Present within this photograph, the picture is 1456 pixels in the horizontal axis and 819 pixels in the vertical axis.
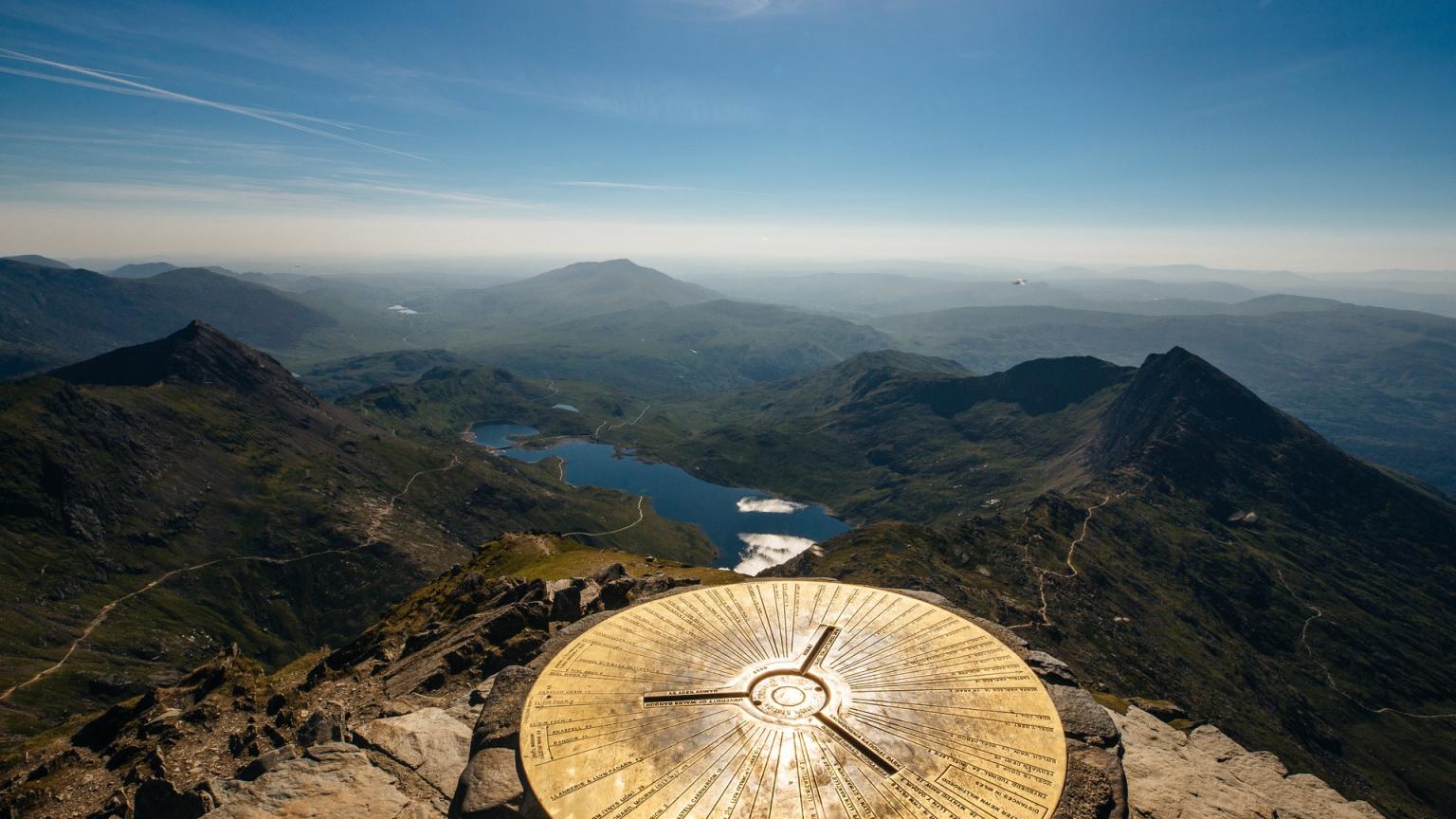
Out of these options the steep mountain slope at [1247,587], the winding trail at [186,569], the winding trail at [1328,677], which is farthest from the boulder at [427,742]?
the winding trail at [1328,677]

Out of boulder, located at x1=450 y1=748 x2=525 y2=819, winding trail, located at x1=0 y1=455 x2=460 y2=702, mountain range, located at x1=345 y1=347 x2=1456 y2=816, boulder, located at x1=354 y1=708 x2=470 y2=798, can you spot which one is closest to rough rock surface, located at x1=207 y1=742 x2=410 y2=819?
boulder, located at x1=354 y1=708 x2=470 y2=798

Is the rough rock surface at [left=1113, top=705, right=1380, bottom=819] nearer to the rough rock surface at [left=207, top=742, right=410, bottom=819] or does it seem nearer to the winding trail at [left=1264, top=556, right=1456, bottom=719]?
the rough rock surface at [left=207, top=742, right=410, bottom=819]

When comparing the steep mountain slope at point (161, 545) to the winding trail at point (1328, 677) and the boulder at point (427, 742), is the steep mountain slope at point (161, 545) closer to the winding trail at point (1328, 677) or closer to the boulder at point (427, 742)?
the boulder at point (427, 742)

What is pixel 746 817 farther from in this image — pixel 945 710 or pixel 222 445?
pixel 222 445

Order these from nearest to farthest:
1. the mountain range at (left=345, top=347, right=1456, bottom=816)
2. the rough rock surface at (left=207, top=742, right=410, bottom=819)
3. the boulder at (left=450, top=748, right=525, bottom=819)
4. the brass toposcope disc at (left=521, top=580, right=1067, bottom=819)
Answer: the brass toposcope disc at (left=521, top=580, right=1067, bottom=819), the boulder at (left=450, top=748, right=525, bottom=819), the rough rock surface at (left=207, top=742, right=410, bottom=819), the mountain range at (left=345, top=347, right=1456, bottom=816)

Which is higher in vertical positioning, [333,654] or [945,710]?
[945,710]

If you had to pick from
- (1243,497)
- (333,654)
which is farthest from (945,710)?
(1243,497)
